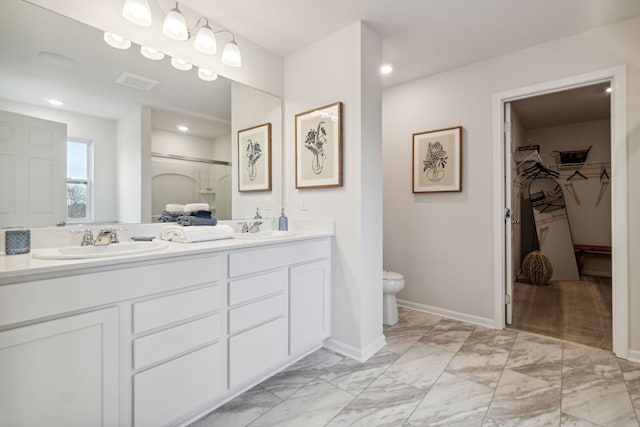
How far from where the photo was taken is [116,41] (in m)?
1.67

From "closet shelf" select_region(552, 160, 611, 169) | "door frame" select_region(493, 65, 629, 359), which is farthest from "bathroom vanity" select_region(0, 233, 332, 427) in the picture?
"closet shelf" select_region(552, 160, 611, 169)

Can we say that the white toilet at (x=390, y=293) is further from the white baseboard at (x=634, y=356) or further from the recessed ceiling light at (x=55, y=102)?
the recessed ceiling light at (x=55, y=102)

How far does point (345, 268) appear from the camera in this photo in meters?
2.22

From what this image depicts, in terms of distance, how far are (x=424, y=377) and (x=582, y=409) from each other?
0.80 metres

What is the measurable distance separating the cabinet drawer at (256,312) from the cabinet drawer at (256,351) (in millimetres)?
43

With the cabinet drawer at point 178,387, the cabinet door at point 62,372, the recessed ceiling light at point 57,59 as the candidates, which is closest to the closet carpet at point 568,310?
the cabinet drawer at point 178,387

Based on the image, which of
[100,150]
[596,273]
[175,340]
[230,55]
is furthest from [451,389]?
[596,273]

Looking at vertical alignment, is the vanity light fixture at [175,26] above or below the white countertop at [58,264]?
above

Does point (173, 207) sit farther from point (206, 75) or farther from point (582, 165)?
point (582, 165)

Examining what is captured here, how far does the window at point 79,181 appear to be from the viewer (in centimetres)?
154

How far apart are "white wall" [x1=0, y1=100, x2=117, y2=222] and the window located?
0.03m

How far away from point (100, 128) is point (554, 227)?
569cm

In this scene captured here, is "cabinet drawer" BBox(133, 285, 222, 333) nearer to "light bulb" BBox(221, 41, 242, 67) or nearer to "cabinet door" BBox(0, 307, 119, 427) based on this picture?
"cabinet door" BBox(0, 307, 119, 427)

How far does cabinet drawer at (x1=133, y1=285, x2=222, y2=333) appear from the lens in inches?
49.4
